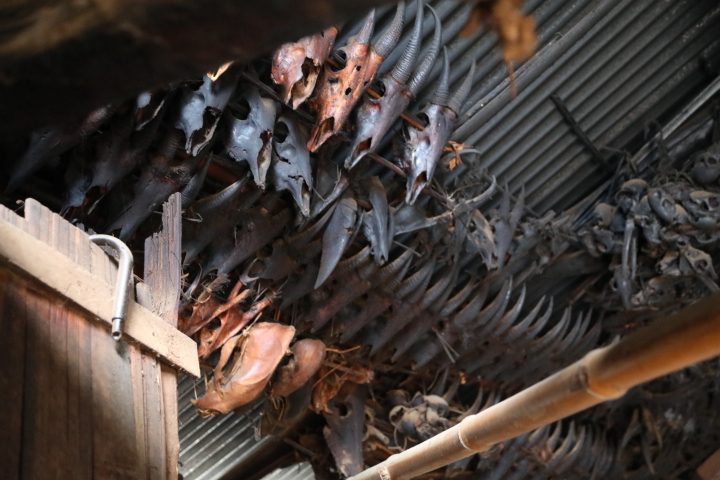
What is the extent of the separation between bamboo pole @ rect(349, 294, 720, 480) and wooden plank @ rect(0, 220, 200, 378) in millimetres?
1116

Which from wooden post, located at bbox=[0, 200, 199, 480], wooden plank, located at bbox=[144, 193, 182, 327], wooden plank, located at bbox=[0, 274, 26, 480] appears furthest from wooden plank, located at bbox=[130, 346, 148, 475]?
wooden plank, located at bbox=[0, 274, 26, 480]

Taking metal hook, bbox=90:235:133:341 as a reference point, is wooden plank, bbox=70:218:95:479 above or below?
below

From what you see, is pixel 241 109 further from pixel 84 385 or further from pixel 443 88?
pixel 84 385

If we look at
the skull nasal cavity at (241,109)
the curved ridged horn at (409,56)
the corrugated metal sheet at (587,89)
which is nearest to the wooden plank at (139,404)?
the skull nasal cavity at (241,109)

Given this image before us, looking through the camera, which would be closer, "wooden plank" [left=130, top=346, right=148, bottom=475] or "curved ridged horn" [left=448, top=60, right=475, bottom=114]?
"wooden plank" [left=130, top=346, right=148, bottom=475]

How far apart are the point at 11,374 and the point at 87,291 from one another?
0.49m

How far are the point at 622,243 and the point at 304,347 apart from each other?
3.72 m

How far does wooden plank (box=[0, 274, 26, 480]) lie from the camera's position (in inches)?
94.4

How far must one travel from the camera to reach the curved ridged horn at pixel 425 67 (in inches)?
221

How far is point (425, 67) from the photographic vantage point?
18.6ft

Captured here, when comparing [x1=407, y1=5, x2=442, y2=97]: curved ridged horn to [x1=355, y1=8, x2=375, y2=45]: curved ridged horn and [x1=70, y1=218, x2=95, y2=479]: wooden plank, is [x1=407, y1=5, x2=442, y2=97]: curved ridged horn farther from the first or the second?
[x1=70, y1=218, x2=95, y2=479]: wooden plank

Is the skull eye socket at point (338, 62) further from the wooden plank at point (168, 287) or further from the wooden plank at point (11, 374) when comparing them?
the wooden plank at point (11, 374)

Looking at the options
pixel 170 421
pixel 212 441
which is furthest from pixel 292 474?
pixel 170 421

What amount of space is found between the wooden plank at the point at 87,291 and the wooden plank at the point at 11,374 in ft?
0.33
